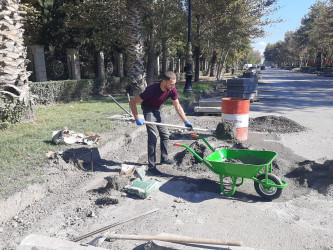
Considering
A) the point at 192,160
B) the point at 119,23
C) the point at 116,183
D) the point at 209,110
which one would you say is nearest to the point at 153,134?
the point at 192,160

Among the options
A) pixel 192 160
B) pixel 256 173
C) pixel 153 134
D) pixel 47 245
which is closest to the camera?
pixel 47 245

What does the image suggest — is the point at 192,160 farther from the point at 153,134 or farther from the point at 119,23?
the point at 119,23

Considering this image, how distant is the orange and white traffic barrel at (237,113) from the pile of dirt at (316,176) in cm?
198

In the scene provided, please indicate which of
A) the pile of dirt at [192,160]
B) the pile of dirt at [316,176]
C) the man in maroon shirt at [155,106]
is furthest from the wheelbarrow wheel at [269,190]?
the man in maroon shirt at [155,106]

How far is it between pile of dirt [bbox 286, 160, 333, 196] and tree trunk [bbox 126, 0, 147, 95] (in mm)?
10158

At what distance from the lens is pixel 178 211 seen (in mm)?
3566

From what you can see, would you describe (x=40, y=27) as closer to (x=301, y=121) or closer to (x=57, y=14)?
(x=57, y=14)

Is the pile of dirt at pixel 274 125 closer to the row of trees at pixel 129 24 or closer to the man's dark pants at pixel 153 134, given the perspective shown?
the man's dark pants at pixel 153 134

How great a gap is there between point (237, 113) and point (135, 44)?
8.40 metres

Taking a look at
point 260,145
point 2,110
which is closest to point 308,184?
point 260,145

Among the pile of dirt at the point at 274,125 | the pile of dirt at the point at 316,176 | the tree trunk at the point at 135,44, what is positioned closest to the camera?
the pile of dirt at the point at 316,176

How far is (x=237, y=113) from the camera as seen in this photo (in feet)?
20.9

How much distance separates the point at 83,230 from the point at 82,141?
9.46ft

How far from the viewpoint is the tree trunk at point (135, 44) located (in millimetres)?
12805
